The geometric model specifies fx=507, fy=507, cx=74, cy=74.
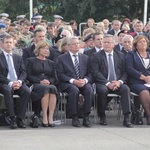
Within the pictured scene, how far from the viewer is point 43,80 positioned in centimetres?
984

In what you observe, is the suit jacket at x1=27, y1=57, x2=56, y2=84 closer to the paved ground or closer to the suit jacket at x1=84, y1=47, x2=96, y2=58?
the paved ground

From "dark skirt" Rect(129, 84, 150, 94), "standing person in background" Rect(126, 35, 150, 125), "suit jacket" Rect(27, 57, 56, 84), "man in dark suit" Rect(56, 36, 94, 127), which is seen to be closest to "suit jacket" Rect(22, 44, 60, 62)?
"man in dark suit" Rect(56, 36, 94, 127)

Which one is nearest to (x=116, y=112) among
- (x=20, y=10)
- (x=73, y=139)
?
(x=73, y=139)

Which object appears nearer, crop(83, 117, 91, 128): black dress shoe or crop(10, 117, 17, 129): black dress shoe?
crop(10, 117, 17, 129): black dress shoe

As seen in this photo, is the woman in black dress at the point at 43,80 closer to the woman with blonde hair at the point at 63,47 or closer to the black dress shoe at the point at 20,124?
the black dress shoe at the point at 20,124

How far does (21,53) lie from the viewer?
10938 millimetres

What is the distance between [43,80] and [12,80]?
1.96 feet

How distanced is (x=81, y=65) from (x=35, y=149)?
9.74ft

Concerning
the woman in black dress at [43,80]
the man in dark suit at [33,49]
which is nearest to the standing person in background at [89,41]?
the man in dark suit at [33,49]

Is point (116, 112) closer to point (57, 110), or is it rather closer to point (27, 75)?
point (57, 110)

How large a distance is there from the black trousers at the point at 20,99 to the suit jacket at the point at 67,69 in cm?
82

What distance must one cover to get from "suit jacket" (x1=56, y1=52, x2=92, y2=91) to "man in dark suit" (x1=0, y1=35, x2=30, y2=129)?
73 centimetres

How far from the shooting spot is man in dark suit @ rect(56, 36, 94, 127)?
963 cm

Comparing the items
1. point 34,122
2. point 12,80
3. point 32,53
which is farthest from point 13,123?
point 32,53
